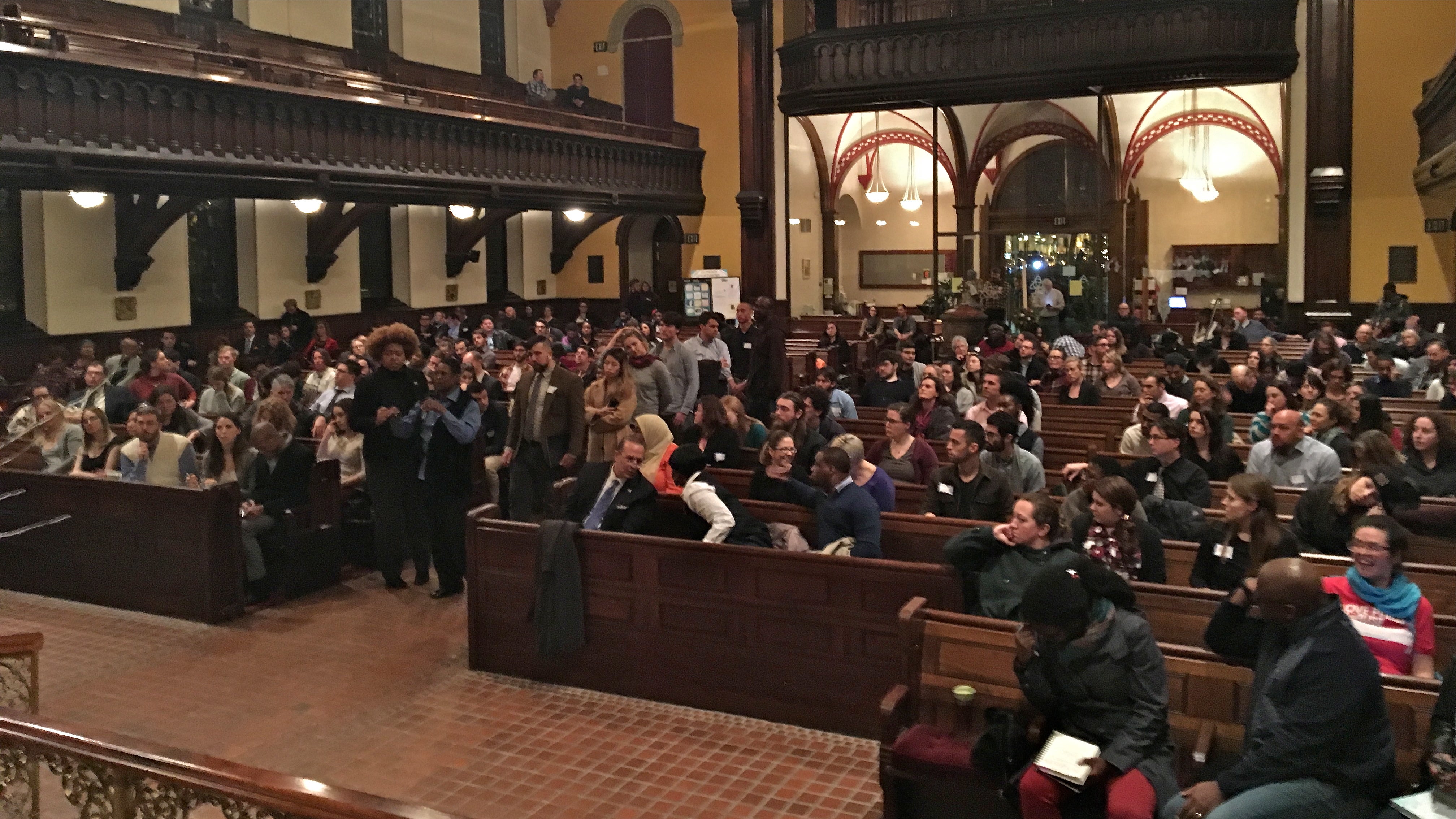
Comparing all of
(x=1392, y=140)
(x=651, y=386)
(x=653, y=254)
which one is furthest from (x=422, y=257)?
(x=1392, y=140)

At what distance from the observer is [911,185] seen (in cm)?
2647

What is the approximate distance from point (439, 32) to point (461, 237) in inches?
141

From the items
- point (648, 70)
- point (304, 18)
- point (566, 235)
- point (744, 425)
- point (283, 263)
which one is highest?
point (648, 70)

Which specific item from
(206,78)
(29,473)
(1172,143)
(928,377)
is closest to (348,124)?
(206,78)

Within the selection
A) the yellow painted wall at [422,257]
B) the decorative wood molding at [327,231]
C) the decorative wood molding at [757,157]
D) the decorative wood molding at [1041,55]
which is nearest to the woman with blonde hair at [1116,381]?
the decorative wood molding at [1041,55]

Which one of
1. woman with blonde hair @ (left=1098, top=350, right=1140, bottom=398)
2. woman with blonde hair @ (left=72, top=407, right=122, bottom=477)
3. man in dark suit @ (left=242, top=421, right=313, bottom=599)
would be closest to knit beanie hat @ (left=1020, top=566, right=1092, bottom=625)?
man in dark suit @ (left=242, top=421, right=313, bottom=599)

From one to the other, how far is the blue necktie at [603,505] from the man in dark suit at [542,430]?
130 cm

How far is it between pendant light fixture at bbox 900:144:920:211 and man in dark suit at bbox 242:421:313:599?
19.7 m

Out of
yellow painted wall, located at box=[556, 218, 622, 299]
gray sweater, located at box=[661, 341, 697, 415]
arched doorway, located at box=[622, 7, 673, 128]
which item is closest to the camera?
gray sweater, located at box=[661, 341, 697, 415]

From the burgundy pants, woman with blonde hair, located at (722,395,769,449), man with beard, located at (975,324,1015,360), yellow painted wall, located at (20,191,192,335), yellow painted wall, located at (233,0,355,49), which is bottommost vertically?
the burgundy pants

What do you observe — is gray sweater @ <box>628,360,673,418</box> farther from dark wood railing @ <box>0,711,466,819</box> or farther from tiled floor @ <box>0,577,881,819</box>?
dark wood railing @ <box>0,711,466,819</box>

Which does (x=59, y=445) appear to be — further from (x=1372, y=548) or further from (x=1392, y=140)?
(x=1392, y=140)

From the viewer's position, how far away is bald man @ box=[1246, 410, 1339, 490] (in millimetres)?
6641

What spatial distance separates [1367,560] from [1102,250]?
16.6 m
